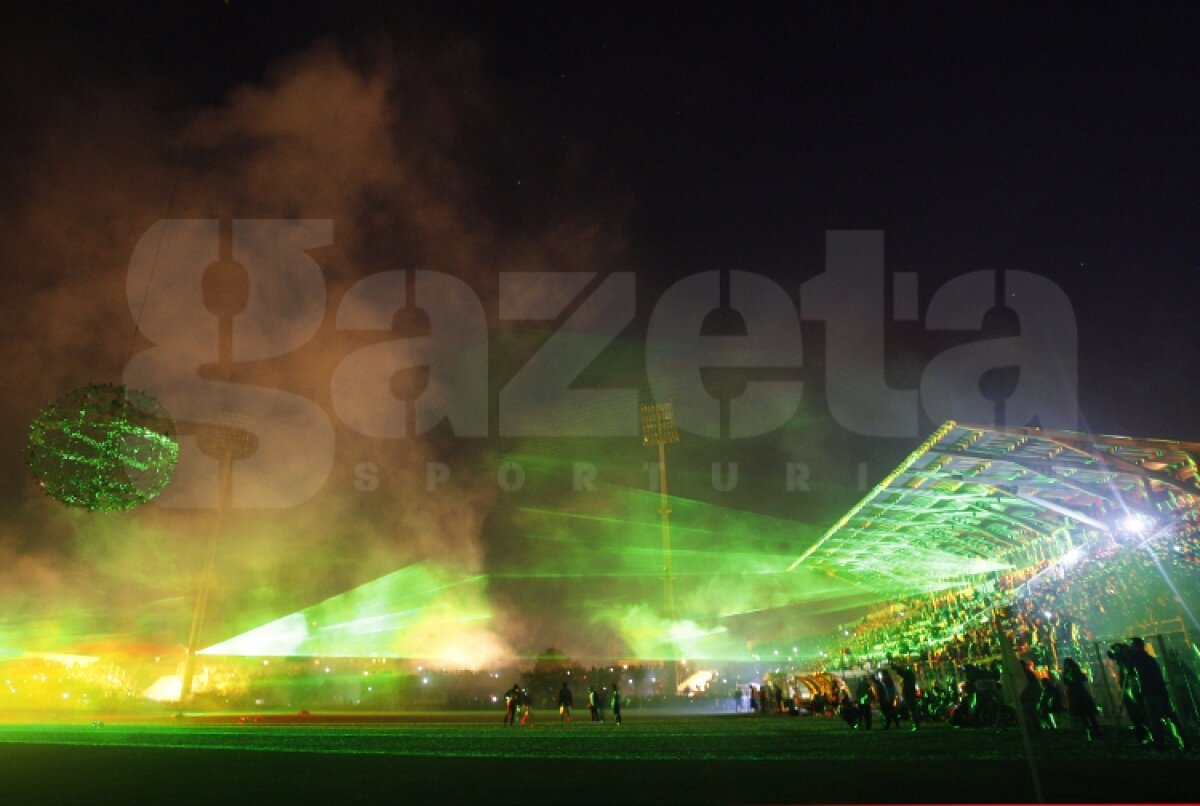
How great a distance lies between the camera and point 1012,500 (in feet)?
53.6

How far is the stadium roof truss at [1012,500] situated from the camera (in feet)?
38.1

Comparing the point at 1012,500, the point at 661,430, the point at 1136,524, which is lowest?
the point at 1136,524

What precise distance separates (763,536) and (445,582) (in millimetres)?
19195

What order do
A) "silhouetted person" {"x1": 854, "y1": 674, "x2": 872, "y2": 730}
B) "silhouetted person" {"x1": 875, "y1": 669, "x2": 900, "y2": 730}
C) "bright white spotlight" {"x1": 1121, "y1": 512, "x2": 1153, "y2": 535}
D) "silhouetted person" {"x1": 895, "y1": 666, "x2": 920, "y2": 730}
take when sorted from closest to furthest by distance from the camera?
1. "bright white spotlight" {"x1": 1121, "y1": 512, "x2": 1153, "y2": 535}
2. "silhouetted person" {"x1": 895, "y1": 666, "x2": 920, "y2": 730}
3. "silhouetted person" {"x1": 854, "y1": 674, "x2": 872, "y2": 730}
4. "silhouetted person" {"x1": 875, "y1": 669, "x2": 900, "y2": 730}

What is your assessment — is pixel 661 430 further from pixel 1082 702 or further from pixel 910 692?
pixel 1082 702

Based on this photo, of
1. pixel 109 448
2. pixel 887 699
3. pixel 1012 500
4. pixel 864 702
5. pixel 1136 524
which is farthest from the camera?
pixel 1012 500

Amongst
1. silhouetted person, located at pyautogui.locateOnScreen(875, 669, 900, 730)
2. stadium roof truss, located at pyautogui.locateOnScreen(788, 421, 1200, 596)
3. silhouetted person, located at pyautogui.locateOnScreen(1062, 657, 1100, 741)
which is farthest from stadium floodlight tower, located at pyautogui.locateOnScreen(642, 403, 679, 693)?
silhouetted person, located at pyautogui.locateOnScreen(1062, 657, 1100, 741)

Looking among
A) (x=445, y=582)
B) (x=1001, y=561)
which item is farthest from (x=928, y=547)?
(x=445, y=582)

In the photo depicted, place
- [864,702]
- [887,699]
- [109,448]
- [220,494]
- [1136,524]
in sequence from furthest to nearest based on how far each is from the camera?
[220,494] < [887,699] < [864,702] < [1136,524] < [109,448]

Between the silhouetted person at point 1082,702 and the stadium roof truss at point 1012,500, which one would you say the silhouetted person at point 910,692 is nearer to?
the silhouetted person at point 1082,702

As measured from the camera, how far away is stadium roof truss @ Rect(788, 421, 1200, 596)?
11602 mm

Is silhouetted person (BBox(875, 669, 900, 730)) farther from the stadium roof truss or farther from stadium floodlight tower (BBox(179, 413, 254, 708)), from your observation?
stadium floodlight tower (BBox(179, 413, 254, 708))

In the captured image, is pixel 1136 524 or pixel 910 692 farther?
pixel 910 692

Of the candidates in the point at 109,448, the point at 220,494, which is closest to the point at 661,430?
the point at 220,494
